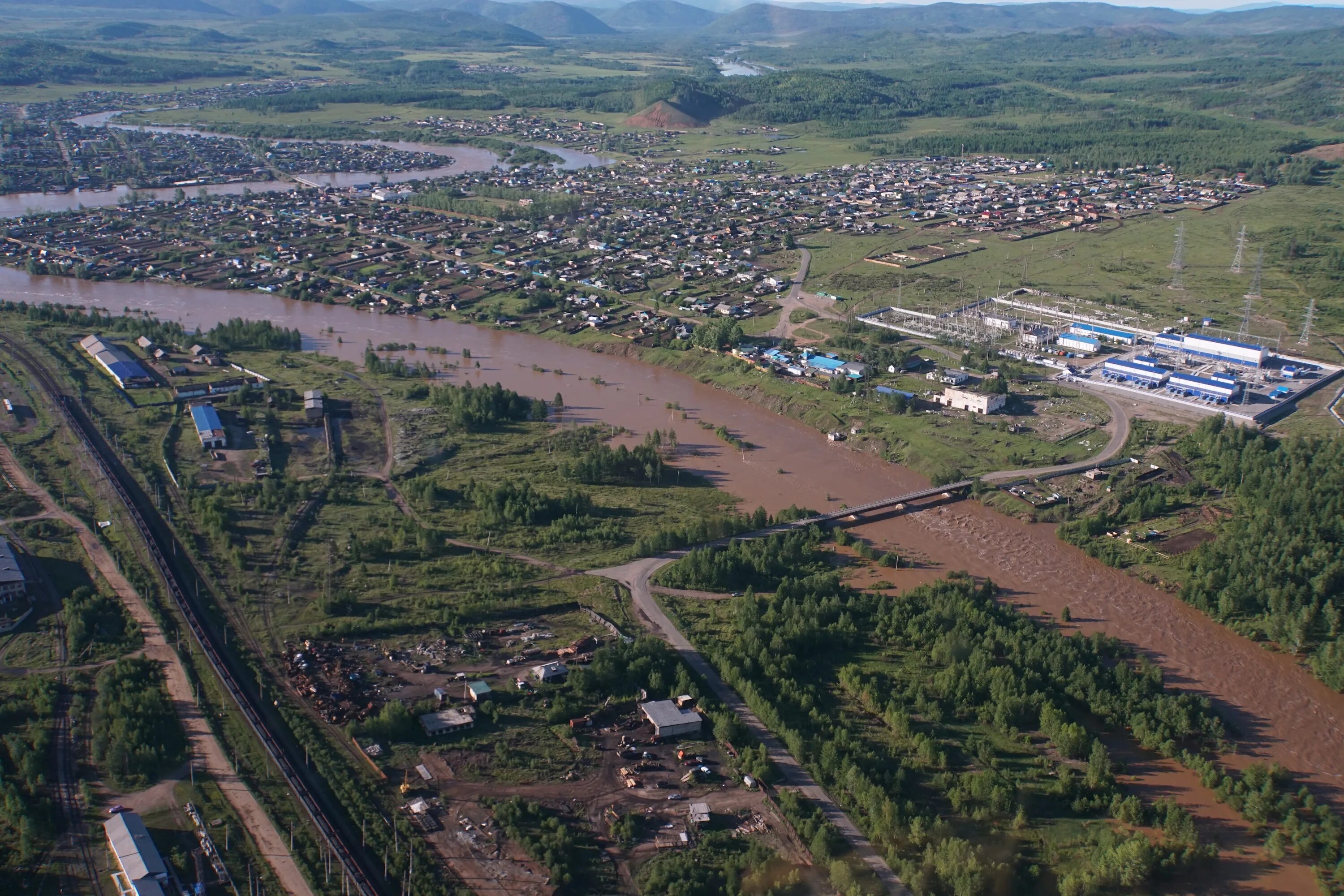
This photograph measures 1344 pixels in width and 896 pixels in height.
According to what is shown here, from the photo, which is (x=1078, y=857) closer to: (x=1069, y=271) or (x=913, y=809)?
(x=913, y=809)

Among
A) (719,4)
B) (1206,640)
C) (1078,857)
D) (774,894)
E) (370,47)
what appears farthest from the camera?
(719,4)

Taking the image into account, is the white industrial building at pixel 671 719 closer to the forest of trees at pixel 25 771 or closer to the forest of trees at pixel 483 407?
the forest of trees at pixel 25 771

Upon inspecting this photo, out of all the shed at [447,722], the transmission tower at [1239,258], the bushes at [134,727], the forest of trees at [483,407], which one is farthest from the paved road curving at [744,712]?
the transmission tower at [1239,258]

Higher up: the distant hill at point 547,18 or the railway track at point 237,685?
the distant hill at point 547,18

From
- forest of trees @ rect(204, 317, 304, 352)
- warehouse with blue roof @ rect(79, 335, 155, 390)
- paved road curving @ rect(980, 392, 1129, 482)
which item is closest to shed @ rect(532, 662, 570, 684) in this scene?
paved road curving @ rect(980, 392, 1129, 482)

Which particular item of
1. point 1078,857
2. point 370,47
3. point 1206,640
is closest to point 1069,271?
point 1206,640

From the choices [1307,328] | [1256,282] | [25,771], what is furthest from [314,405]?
[1256,282]
